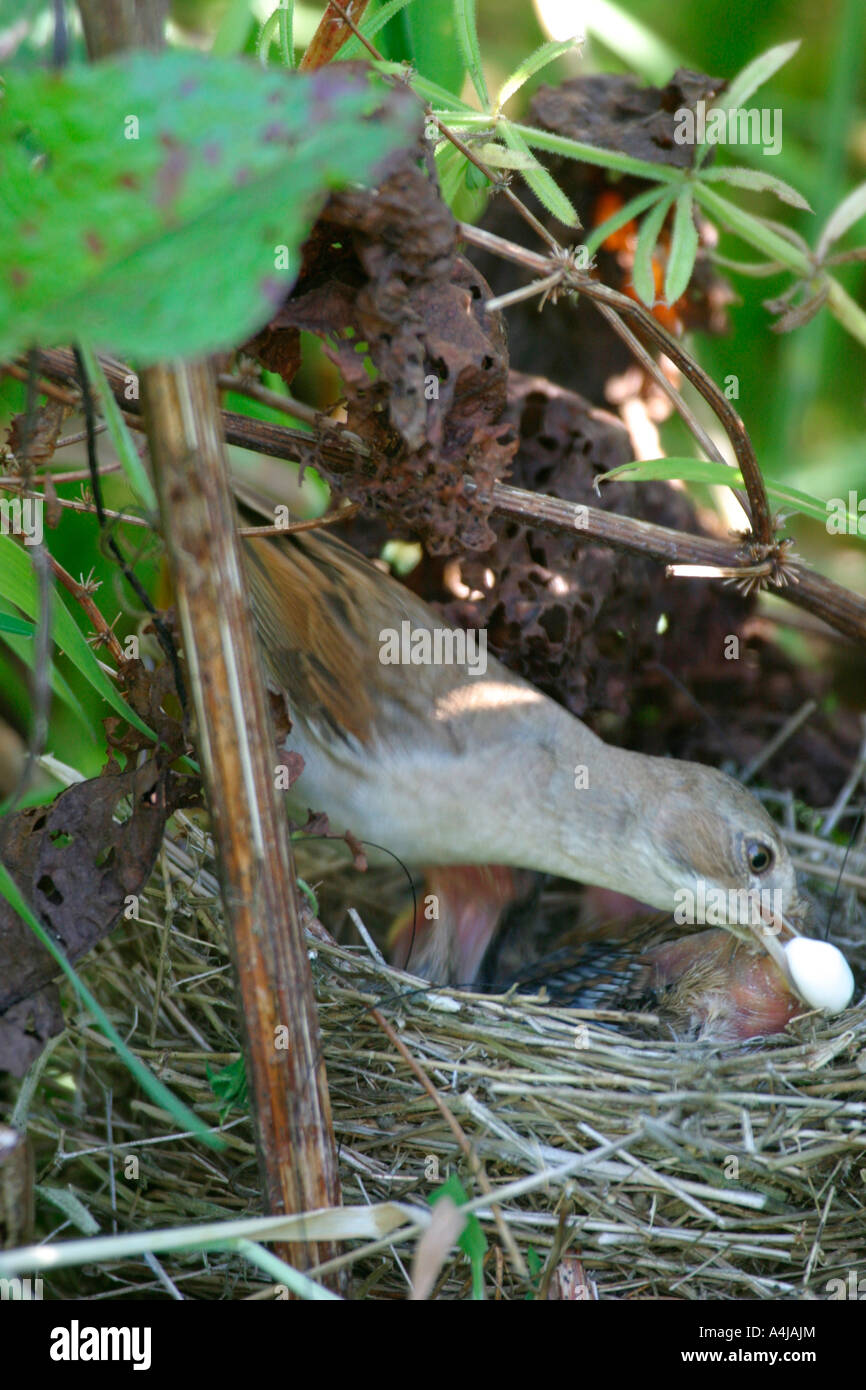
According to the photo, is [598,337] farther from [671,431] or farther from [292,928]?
[292,928]

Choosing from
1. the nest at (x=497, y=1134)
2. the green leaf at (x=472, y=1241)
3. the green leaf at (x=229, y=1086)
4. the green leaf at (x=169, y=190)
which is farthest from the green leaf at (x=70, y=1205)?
the green leaf at (x=169, y=190)

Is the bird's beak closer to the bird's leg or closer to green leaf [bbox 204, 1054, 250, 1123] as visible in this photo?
the bird's leg

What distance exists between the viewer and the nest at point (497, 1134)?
Result: 1.37 m

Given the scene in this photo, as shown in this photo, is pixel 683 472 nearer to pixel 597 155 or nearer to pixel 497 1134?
pixel 597 155

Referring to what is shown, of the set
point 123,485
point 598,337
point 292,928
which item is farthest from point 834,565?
point 292,928

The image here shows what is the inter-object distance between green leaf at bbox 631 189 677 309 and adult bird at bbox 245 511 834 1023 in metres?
0.57

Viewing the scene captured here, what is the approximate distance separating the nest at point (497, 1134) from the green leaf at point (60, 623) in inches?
15.1

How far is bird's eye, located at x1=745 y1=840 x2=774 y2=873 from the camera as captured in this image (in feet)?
6.34

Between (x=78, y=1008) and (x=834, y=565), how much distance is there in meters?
2.01

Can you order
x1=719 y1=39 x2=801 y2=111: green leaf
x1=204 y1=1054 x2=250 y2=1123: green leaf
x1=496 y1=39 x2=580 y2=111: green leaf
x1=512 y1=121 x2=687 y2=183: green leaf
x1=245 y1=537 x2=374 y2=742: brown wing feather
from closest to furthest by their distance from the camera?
x1=204 y1=1054 x2=250 y2=1123: green leaf
x1=496 y1=39 x2=580 y2=111: green leaf
x1=512 y1=121 x2=687 y2=183: green leaf
x1=719 y1=39 x2=801 y2=111: green leaf
x1=245 y1=537 x2=374 y2=742: brown wing feather

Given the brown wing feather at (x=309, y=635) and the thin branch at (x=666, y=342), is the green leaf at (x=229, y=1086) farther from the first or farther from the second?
the thin branch at (x=666, y=342)

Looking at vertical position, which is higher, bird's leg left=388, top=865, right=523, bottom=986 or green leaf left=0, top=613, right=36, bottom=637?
green leaf left=0, top=613, right=36, bottom=637

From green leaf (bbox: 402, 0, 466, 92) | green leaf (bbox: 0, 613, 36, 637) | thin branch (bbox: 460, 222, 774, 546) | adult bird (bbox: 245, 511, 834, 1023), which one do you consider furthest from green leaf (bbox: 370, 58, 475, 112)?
green leaf (bbox: 0, 613, 36, 637)

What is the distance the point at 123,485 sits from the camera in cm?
220
